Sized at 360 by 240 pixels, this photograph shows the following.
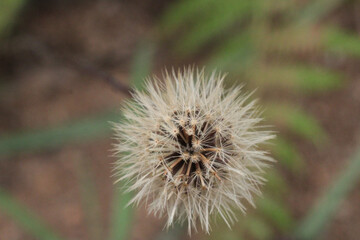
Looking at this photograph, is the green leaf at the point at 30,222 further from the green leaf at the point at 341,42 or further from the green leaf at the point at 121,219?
the green leaf at the point at 341,42

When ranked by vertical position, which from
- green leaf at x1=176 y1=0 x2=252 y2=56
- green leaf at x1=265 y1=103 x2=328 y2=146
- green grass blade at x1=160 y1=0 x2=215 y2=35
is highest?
green grass blade at x1=160 y1=0 x2=215 y2=35

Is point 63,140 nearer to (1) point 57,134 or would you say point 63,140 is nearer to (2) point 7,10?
(1) point 57,134

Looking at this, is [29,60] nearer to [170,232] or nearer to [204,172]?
[170,232]

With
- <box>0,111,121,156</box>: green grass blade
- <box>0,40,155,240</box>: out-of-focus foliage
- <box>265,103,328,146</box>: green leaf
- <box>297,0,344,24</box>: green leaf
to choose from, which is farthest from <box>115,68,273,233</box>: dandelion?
<box>297,0,344,24</box>: green leaf

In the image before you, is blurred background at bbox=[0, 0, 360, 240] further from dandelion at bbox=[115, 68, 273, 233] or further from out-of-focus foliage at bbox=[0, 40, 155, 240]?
dandelion at bbox=[115, 68, 273, 233]

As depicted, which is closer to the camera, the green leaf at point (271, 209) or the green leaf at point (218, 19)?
the green leaf at point (271, 209)

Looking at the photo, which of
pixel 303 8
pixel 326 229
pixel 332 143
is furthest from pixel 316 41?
pixel 326 229

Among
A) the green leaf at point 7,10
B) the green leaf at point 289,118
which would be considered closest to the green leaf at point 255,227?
the green leaf at point 289,118
